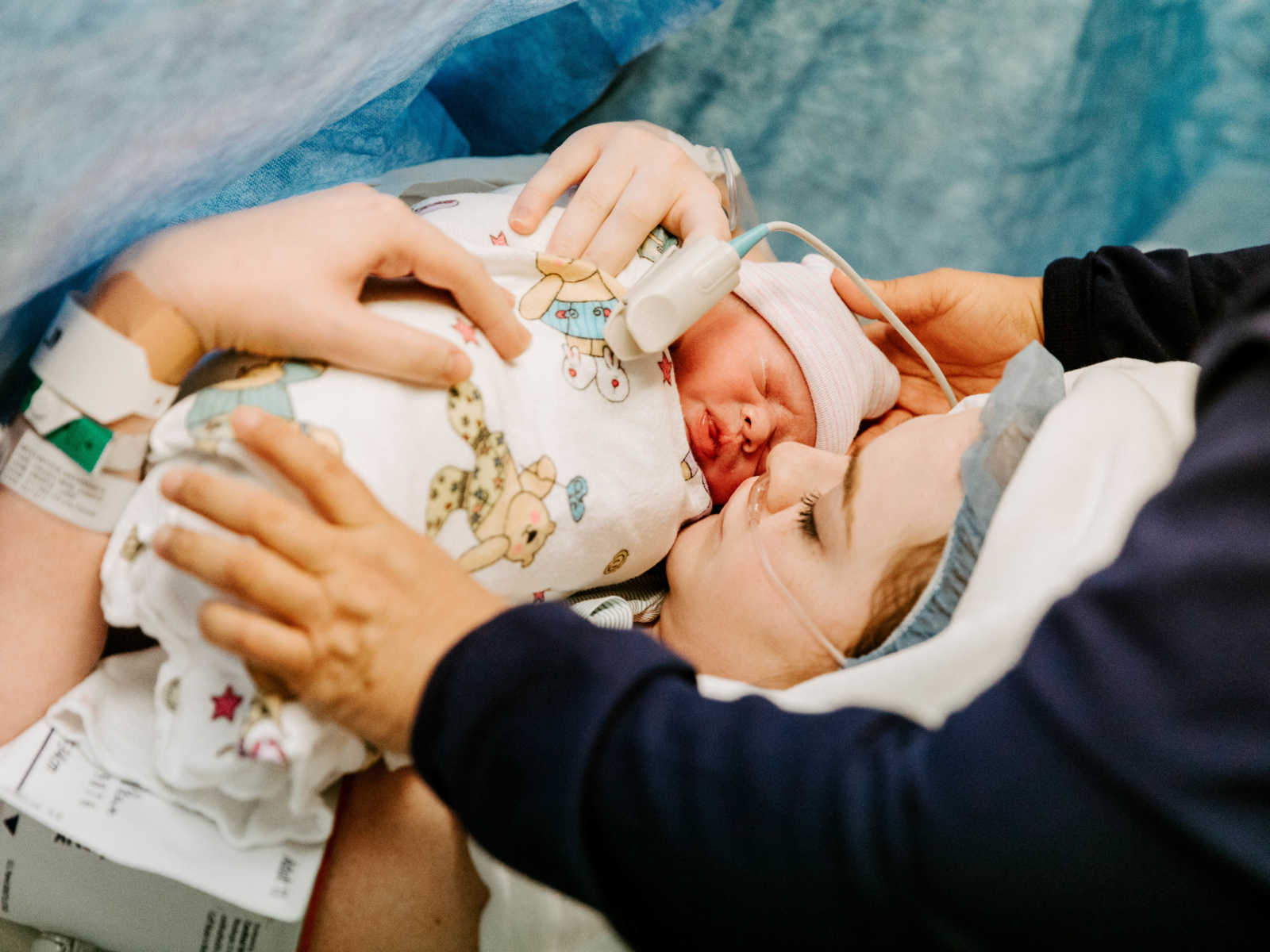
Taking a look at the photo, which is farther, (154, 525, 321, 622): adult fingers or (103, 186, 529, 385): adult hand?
(103, 186, 529, 385): adult hand

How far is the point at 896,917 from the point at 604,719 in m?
0.17

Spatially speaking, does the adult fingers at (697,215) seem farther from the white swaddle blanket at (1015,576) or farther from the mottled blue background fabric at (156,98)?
the white swaddle blanket at (1015,576)

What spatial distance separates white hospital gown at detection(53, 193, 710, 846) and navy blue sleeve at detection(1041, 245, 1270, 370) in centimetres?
53

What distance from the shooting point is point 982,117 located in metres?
1.30

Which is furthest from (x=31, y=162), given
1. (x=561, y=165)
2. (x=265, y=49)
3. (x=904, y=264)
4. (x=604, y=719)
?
(x=904, y=264)

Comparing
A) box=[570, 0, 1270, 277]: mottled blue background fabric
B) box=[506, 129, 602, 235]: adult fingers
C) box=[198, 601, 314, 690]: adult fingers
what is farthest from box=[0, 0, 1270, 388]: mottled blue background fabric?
box=[198, 601, 314, 690]: adult fingers

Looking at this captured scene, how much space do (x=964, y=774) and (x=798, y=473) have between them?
1.71ft

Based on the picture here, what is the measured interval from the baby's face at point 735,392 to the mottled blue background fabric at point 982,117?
418mm

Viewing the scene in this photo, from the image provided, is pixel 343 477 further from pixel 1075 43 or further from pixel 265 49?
pixel 1075 43

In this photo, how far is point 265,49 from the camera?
24.2 inches

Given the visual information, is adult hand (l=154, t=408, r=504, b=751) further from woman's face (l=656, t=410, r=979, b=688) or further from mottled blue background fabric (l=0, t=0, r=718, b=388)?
woman's face (l=656, t=410, r=979, b=688)

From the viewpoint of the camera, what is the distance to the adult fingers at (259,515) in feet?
1.73

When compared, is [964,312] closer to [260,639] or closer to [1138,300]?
[1138,300]

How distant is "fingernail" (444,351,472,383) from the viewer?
2.21 ft
